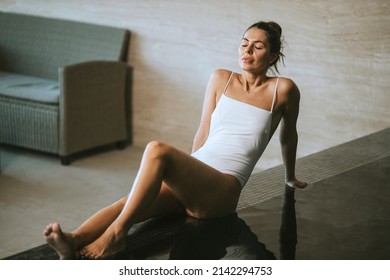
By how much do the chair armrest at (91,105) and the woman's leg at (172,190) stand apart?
8.71 ft

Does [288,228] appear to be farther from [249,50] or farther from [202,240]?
[249,50]

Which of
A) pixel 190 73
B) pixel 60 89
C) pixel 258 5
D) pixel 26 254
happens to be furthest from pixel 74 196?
pixel 26 254

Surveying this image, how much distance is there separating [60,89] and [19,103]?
39 centimetres

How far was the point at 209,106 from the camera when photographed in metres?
3.13

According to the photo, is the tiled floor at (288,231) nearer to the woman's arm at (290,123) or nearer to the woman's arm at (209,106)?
the woman's arm at (290,123)

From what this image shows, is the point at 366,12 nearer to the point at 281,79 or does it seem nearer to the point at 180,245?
the point at 281,79

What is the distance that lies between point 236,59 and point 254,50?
2240mm

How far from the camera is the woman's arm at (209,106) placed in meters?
3.10

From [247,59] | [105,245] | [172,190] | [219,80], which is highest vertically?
[247,59]

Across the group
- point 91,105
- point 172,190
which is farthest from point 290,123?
point 91,105

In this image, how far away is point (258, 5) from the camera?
5.07m

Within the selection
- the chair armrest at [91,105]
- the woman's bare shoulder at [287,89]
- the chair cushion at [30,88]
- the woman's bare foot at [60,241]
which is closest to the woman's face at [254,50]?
the woman's bare shoulder at [287,89]

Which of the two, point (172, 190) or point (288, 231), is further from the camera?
point (288, 231)

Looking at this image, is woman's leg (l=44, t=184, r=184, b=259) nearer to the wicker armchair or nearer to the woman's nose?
the woman's nose
